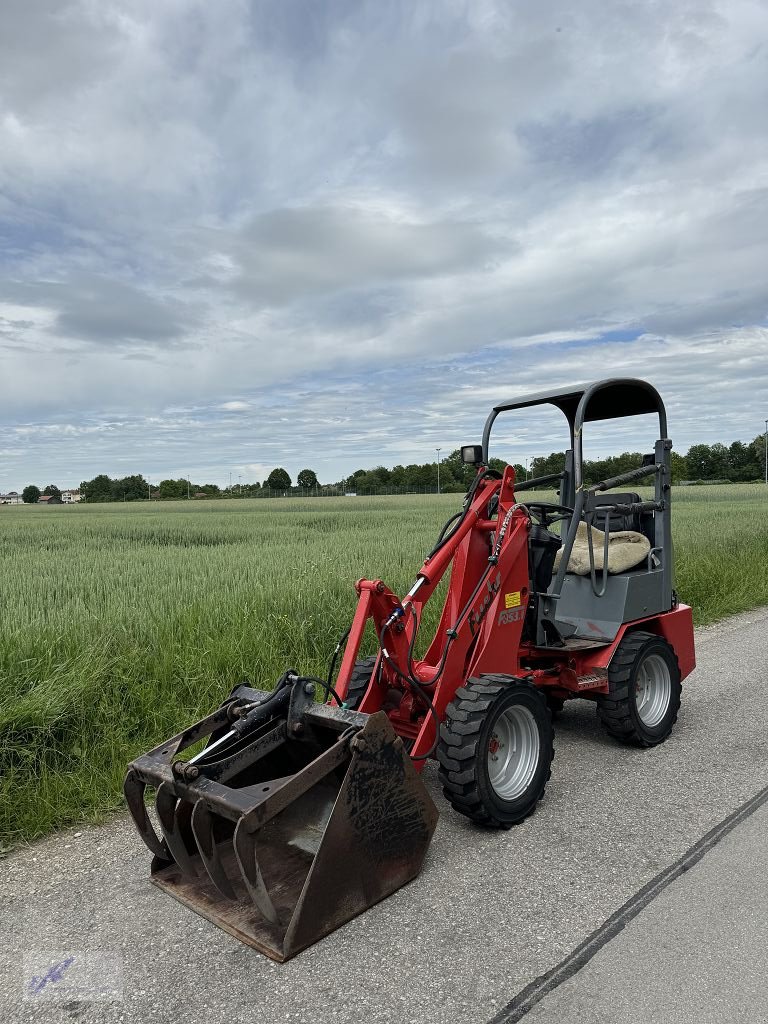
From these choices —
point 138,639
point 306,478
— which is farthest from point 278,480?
point 138,639

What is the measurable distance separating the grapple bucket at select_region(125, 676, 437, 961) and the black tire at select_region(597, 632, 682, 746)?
188cm

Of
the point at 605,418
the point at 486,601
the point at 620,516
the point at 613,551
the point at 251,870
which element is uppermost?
the point at 605,418

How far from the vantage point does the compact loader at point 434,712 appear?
2.93m

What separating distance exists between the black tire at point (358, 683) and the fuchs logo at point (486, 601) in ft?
1.96

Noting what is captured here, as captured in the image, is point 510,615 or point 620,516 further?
point 620,516

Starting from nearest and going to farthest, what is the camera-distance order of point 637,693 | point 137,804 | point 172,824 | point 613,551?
point 172,824, point 137,804, point 637,693, point 613,551

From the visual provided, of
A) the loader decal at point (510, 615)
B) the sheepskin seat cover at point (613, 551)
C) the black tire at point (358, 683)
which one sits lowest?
the black tire at point (358, 683)

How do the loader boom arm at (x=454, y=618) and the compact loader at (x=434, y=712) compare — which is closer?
the compact loader at (x=434, y=712)

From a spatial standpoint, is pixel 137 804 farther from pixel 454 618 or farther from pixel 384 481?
pixel 384 481

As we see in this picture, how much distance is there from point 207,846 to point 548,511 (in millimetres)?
3396

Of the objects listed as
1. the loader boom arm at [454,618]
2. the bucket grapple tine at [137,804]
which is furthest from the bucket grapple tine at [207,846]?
the loader boom arm at [454,618]

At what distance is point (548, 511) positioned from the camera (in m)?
5.40

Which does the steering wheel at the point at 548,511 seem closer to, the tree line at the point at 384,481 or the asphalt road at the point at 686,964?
the asphalt road at the point at 686,964

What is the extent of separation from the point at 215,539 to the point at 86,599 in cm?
1012
